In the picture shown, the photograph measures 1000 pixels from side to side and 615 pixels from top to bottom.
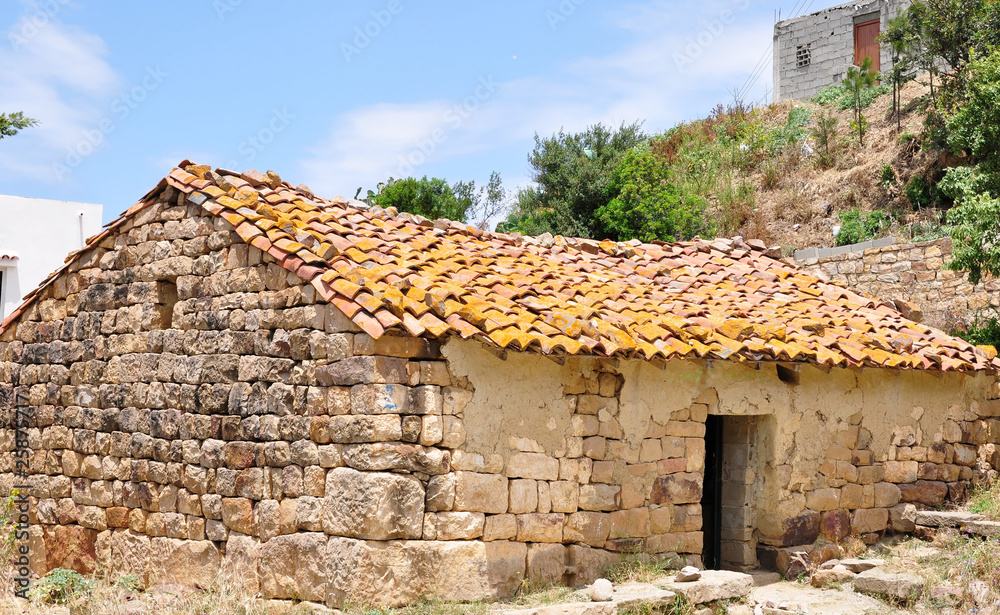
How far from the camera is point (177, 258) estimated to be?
766cm

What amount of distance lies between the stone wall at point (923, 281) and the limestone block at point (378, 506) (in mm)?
7829

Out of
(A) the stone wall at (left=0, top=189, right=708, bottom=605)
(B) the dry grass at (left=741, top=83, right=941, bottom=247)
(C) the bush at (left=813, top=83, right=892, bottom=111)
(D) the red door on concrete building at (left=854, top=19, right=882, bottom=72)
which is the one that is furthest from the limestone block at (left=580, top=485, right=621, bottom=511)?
(D) the red door on concrete building at (left=854, top=19, right=882, bottom=72)

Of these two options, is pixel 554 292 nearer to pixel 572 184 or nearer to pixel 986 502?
pixel 986 502

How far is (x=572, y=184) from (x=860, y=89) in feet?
27.2

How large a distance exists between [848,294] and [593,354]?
188 inches

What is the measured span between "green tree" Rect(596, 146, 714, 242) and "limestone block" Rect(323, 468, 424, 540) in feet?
40.2

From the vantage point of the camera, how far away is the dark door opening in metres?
8.38

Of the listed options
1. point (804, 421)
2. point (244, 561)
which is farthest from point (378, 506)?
point (804, 421)

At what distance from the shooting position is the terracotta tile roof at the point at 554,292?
6.34 metres

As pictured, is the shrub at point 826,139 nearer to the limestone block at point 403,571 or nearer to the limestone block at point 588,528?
the limestone block at point 588,528

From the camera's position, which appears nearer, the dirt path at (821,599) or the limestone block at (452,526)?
the limestone block at (452,526)

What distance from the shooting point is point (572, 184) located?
20.0 metres

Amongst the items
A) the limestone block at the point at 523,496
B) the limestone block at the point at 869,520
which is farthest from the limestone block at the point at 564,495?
the limestone block at the point at 869,520

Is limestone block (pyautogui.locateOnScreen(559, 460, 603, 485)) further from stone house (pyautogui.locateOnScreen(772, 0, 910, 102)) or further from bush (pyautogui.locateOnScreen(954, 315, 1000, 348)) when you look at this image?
stone house (pyautogui.locateOnScreen(772, 0, 910, 102))
